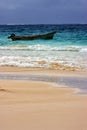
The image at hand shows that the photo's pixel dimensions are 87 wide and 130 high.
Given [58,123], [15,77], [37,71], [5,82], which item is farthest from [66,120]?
[37,71]

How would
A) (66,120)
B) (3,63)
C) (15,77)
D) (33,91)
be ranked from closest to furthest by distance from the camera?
(66,120)
(33,91)
(15,77)
(3,63)

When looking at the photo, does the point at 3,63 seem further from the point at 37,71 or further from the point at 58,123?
the point at 58,123

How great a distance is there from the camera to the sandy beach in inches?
178

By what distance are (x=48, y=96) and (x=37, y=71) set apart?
4.13m

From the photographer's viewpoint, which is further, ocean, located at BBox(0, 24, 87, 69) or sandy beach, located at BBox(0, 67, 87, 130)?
ocean, located at BBox(0, 24, 87, 69)

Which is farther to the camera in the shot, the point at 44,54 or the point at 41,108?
the point at 44,54

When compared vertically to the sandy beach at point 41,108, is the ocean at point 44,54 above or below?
below

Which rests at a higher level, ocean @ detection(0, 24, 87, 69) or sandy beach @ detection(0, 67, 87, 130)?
sandy beach @ detection(0, 67, 87, 130)

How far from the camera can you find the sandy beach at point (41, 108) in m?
4.52

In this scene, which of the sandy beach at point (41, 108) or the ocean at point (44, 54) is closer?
the sandy beach at point (41, 108)

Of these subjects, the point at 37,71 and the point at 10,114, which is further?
the point at 37,71

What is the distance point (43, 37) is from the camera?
32844 mm

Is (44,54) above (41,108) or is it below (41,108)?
below

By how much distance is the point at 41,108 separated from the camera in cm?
523
